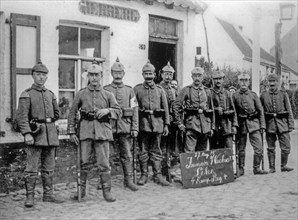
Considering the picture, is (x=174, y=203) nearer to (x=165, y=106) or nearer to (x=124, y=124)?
(x=124, y=124)

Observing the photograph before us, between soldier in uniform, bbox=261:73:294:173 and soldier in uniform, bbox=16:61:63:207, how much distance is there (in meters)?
4.81

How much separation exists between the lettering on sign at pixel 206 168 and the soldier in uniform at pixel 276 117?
5.46ft

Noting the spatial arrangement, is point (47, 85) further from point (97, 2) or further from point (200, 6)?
point (200, 6)

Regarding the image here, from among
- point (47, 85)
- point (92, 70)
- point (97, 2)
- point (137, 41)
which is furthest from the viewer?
point (137, 41)

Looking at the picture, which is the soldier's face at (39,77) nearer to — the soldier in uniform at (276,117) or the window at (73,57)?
the window at (73,57)

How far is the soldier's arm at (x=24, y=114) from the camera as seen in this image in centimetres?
641

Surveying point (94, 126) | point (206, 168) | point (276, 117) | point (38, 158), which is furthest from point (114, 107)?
point (276, 117)

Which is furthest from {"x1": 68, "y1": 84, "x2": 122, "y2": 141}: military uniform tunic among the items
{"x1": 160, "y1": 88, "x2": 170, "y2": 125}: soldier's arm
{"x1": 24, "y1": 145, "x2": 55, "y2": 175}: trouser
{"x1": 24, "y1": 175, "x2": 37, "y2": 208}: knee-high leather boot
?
{"x1": 160, "y1": 88, "x2": 170, "y2": 125}: soldier's arm

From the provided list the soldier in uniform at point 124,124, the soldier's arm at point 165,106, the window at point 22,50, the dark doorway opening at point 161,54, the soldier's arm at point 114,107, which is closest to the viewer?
the soldier's arm at point 114,107

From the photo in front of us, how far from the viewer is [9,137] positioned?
7293 millimetres

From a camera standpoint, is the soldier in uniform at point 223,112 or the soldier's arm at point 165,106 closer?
the soldier's arm at point 165,106

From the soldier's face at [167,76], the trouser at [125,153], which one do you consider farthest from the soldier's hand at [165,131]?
the soldier's face at [167,76]

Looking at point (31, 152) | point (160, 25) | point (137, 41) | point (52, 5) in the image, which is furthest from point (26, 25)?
point (160, 25)

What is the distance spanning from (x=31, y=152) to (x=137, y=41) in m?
3.74
